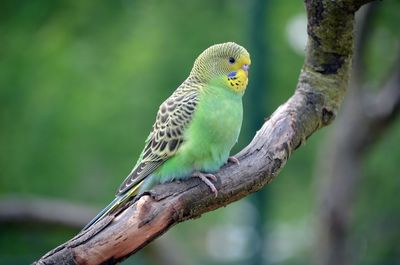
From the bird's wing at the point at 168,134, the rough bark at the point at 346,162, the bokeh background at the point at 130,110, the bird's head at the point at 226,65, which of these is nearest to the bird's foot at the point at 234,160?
the bird's wing at the point at 168,134

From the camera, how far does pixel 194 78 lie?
4633 millimetres

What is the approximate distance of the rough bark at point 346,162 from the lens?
7.33 m

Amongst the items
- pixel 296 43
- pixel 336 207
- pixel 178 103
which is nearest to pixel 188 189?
pixel 178 103

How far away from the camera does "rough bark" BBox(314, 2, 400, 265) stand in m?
7.33

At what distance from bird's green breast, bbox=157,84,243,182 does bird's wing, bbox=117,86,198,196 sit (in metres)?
0.03

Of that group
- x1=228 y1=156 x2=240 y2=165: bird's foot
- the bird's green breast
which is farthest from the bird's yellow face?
x1=228 y1=156 x2=240 y2=165: bird's foot

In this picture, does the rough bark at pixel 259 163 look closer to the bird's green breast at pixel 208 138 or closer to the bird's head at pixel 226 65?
the bird's green breast at pixel 208 138

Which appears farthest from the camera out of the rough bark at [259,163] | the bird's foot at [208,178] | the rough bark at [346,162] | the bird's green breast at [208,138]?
the rough bark at [346,162]

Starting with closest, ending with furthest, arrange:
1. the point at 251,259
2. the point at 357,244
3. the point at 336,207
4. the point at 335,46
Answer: the point at 335,46, the point at 336,207, the point at 251,259, the point at 357,244

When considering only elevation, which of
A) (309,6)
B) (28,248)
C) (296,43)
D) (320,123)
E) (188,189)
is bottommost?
(188,189)

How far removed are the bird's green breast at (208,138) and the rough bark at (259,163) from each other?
128 mm

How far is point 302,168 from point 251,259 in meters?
1.96

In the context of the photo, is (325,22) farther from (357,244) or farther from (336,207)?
(357,244)

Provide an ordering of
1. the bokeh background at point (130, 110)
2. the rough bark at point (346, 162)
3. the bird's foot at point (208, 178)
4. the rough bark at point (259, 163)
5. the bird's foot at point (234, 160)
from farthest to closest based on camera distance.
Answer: the bokeh background at point (130, 110) < the rough bark at point (346, 162) < the bird's foot at point (234, 160) < the bird's foot at point (208, 178) < the rough bark at point (259, 163)
